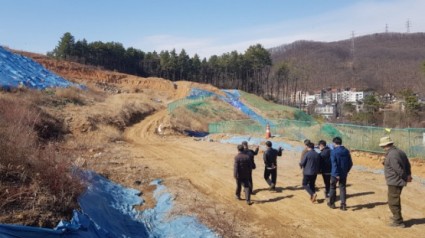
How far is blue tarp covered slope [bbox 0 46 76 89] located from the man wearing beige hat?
27755 mm

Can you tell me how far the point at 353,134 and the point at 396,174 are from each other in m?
11.5

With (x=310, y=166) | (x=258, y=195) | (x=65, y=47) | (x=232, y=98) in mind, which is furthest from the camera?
(x=65, y=47)

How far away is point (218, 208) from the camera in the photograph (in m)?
10.2

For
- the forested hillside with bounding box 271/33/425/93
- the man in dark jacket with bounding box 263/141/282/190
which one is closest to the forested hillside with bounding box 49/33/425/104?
the forested hillside with bounding box 271/33/425/93

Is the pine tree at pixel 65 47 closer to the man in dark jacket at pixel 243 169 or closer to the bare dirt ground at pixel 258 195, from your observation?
the bare dirt ground at pixel 258 195

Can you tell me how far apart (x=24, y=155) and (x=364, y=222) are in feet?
24.3

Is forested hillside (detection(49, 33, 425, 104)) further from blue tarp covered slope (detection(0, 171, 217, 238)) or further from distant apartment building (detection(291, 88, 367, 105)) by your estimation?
blue tarp covered slope (detection(0, 171, 217, 238))

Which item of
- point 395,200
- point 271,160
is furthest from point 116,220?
point 395,200

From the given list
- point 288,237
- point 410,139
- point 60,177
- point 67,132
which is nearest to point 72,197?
point 60,177

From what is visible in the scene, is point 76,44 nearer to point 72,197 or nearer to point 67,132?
point 67,132

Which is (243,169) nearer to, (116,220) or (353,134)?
(116,220)

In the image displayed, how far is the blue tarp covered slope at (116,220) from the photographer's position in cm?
601

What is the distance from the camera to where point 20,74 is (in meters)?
36.2

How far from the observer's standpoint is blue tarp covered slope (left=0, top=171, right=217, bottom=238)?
237 inches
